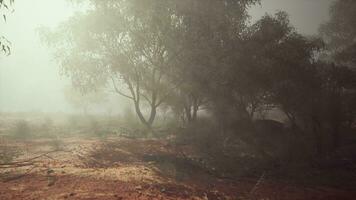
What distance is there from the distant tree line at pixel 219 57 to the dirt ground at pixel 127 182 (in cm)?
767

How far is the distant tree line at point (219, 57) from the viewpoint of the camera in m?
20.1

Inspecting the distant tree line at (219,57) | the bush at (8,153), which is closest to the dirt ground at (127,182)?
the bush at (8,153)

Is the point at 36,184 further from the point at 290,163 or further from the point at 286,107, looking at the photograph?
the point at 286,107

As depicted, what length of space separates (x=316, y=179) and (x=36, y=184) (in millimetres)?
10431

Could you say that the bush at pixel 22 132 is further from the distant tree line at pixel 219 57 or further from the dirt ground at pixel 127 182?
the dirt ground at pixel 127 182

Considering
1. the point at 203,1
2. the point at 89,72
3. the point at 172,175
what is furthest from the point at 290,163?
the point at 89,72

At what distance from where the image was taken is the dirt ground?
962 centimetres

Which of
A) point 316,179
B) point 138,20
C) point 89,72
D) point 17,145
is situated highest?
point 138,20

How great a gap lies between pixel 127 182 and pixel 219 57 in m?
11.5

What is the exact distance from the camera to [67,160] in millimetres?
13711

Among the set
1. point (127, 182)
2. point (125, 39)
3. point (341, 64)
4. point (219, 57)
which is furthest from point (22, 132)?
point (341, 64)

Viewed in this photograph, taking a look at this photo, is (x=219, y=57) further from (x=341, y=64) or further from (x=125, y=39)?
(x=341, y=64)

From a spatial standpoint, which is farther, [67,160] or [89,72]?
[89,72]

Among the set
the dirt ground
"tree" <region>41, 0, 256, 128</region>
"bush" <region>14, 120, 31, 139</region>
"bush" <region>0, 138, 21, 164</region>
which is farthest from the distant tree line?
"bush" <region>0, 138, 21, 164</region>
